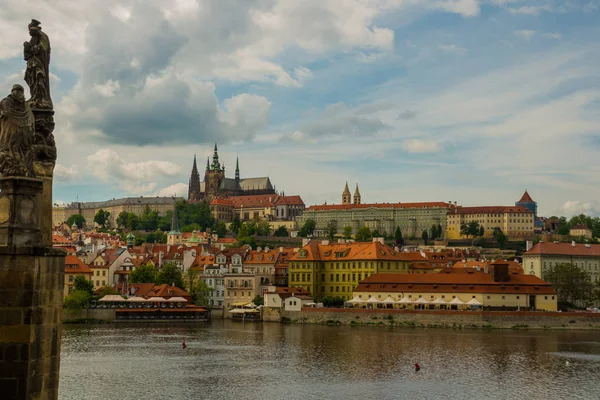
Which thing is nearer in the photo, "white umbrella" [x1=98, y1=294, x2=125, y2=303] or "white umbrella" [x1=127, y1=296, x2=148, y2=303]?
"white umbrella" [x1=98, y1=294, x2=125, y2=303]

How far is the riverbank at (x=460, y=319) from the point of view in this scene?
78500 mm

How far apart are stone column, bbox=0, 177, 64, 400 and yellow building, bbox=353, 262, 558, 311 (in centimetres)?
7579

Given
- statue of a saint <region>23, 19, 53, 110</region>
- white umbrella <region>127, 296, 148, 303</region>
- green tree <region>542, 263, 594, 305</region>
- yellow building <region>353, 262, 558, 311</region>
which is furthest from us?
green tree <region>542, 263, 594, 305</region>

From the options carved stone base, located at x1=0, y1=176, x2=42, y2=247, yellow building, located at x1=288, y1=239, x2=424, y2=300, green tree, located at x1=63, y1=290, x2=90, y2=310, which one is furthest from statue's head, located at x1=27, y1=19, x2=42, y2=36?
yellow building, located at x1=288, y1=239, x2=424, y2=300

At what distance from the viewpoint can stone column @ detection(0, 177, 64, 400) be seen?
9234mm

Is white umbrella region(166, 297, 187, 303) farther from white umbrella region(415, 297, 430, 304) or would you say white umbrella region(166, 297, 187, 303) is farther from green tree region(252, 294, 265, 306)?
white umbrella region(415, 297, 430, 304)

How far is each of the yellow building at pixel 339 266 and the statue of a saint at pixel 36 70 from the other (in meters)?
86.3

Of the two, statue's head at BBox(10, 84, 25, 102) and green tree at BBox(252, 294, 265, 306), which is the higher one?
statue's head at BBox(10, 84, 25, 102)

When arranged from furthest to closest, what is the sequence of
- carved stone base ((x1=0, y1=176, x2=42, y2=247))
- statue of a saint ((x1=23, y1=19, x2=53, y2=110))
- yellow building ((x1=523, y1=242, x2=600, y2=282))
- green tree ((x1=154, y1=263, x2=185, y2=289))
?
yellow building ((x1=523, y1=242, x2=600, y2=282))
green tree ((x1=154, y1=263, x2=185, y2=289))
statue of a saint ((x1=23, y1=19, x2=53, y2=110))
carved stone base ((x1=0, y1=176, x2=42, y2=247))

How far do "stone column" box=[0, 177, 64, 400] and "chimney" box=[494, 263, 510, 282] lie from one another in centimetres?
7929

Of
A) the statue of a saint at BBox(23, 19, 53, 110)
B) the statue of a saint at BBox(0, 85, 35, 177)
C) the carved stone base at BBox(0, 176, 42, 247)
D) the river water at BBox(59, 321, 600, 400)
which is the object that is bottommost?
the river water at BBox(59, 321, 600, 400)

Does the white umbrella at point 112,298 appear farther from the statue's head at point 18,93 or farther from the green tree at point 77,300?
the statue's head at point 18,93

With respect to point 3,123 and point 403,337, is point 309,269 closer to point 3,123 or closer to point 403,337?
point 403,337

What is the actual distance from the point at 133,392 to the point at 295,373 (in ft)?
34.3
